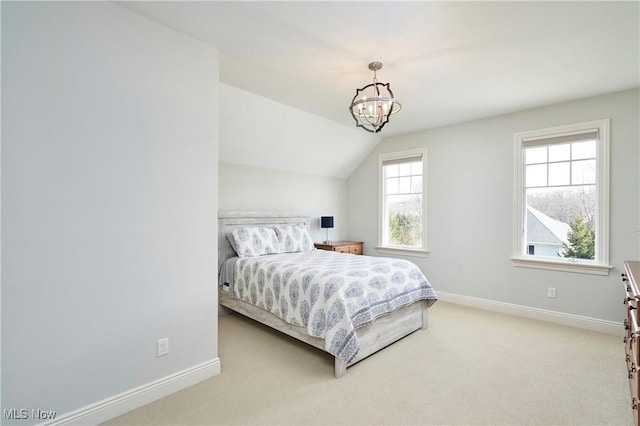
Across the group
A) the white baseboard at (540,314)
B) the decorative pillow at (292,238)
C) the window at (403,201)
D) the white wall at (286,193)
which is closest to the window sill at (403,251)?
the window at (403,201)

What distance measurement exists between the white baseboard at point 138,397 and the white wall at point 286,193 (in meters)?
2.15

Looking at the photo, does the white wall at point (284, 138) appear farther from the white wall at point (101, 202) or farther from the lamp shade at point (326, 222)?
the white wall at point (101, 202)

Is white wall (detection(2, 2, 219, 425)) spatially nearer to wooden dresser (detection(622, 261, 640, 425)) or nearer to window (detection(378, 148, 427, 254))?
wooden dresser (detection(622, 261, 640, 425))

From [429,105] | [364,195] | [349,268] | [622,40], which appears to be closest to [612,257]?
[622,40]

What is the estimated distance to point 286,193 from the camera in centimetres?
477

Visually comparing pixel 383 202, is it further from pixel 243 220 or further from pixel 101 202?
pixel 101 202

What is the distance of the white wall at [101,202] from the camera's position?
1598 millimetres

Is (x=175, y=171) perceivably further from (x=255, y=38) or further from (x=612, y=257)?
(x=612, y=257)

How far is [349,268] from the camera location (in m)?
2.94

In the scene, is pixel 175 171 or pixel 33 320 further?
pixel 175 171

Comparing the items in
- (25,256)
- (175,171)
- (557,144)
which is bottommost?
(25,256)

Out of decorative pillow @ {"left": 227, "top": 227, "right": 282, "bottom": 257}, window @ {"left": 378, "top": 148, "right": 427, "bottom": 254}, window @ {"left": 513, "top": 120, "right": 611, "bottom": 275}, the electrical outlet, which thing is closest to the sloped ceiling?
window @ {"left": 513, "top": 120, "right": 611, "bottom": 275}

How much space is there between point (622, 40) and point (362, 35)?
1919 millimetres

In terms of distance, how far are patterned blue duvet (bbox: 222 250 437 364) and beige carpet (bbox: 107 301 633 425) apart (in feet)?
1.09
